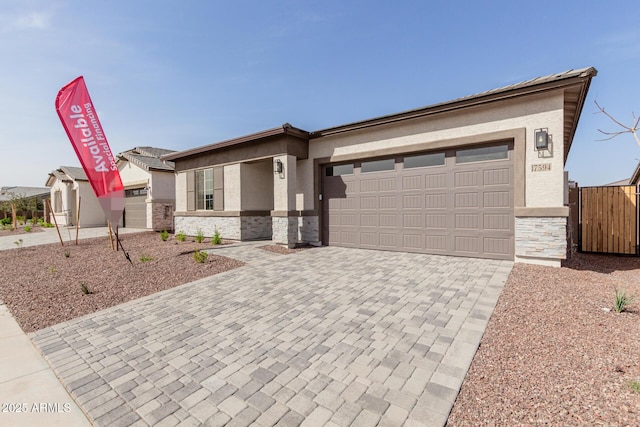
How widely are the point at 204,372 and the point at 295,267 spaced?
4219 millimetres

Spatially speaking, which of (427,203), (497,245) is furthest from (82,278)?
(497,245)

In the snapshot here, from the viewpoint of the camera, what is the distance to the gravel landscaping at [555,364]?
6.67 ft

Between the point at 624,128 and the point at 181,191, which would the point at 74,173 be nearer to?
the point at 181,191

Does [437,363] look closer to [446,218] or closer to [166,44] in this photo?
[446,218]

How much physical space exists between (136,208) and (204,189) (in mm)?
8470

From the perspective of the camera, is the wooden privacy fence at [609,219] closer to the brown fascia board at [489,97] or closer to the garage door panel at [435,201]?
the brown fascia board at [489,97]

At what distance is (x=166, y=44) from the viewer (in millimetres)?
7805

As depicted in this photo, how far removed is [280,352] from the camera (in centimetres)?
305

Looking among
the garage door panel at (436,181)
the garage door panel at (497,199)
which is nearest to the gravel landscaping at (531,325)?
the garage door panel at (497,199)

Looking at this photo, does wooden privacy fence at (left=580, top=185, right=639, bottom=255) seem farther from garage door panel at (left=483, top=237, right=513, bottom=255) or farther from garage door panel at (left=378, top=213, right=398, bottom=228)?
garage door panel at (left=378, top=213, right=398, bottom=228)

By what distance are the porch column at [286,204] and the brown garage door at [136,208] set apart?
11.7 m

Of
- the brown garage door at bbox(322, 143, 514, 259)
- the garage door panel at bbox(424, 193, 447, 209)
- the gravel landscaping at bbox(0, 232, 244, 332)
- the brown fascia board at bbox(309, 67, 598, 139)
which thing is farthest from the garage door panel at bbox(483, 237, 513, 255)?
the gravel landscaping at bbox(0, 232, 244, 332)

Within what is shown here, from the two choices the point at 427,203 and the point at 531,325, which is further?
the point at 427,203

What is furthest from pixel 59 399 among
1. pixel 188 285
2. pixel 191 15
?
pixel 191 15
